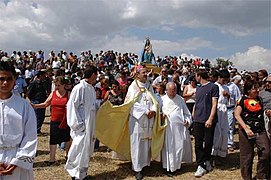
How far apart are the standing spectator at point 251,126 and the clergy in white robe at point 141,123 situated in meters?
1.66

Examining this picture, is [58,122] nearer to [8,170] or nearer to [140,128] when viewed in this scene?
[140,128]

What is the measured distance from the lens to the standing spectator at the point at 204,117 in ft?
21.2

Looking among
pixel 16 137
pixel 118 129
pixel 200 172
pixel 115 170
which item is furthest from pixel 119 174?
pixel 16 137

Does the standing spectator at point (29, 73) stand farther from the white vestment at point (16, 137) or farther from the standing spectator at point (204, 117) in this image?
the white vestment at point (16, 137)

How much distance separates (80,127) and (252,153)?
290 cm

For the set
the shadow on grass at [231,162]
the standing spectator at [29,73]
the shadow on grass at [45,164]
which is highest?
the standing spectator at [29,73]

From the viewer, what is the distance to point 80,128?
19.2ft

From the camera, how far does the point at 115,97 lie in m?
8.25

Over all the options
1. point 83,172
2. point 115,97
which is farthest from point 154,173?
point 115,97

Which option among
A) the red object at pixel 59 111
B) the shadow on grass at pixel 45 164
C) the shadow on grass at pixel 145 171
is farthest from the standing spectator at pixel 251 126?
the shadow on grass at pixel 45 164

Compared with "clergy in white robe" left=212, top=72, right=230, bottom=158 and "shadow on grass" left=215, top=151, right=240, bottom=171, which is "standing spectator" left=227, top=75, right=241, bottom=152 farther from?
"clergy in white robe" left=212, top=72, right=230, bottom=158

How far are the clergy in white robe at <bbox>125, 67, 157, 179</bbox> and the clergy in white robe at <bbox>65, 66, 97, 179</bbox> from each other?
2.90ft

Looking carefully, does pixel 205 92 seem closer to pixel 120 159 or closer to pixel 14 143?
pixel 120 159

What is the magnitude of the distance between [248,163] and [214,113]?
1106 mm
